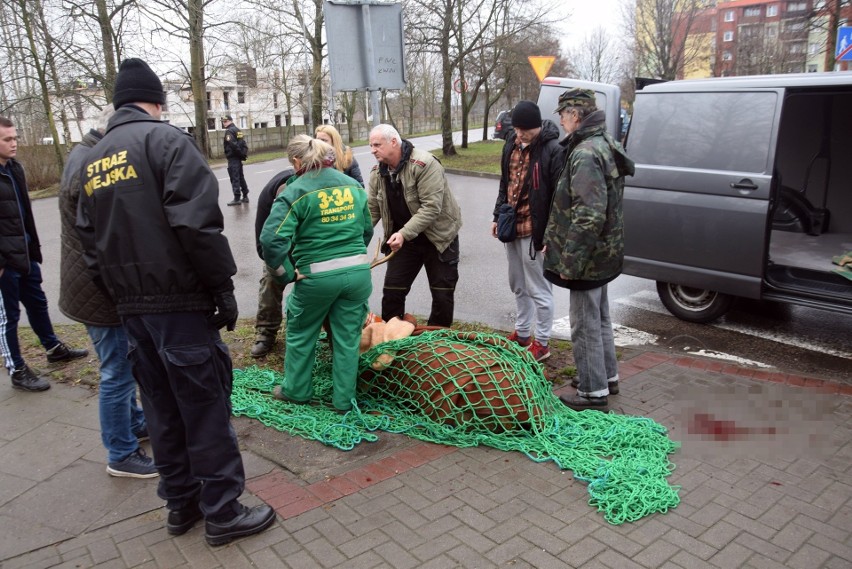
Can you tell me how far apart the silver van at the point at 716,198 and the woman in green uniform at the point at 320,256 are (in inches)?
122

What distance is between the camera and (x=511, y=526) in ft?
10.1

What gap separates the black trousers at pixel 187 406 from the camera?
2924mm

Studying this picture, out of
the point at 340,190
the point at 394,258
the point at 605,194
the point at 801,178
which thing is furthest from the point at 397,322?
the point at 801,178

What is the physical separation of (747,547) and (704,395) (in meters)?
1.43

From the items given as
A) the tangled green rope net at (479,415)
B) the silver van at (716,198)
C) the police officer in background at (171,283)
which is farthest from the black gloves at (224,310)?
the silver van at (716,198)

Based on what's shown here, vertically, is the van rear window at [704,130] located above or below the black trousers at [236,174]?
above

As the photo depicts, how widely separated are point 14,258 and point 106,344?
186cm

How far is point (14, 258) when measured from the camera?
4.92 metres

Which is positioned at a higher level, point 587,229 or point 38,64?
point 38,64

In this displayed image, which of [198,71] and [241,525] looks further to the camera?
[198,71]

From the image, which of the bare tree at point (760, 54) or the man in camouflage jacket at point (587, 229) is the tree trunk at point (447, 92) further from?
the man in camouflage jacket at point (587, 229)

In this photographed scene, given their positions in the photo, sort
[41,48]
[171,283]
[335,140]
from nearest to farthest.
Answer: [171,283], [335,140], [41,48]

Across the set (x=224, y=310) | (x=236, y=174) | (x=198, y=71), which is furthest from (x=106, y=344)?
(x=198, y=71)

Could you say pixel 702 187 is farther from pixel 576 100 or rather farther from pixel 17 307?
pixel 17 307
